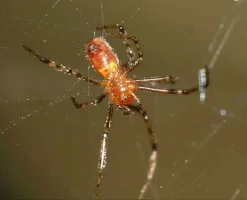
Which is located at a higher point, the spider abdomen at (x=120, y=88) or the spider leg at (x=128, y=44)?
the spider leg at (x=128, y=44)

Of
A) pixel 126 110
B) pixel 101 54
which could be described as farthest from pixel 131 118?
pixel 101 54

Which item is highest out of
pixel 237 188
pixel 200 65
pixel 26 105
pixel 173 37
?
pixel 173 37

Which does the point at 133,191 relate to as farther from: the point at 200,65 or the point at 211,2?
the point at 211,2

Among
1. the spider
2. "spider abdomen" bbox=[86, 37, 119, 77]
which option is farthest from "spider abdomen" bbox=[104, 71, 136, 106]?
"spider abdomen" bbox=[86, 37, 119, 77]

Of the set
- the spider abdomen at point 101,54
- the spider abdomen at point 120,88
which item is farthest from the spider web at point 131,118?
the spider abdomen at point 101,54

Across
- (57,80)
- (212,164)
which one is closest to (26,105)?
(57,80)

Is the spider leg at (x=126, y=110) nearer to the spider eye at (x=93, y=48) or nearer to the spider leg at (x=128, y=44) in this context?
the spider leg at (x=128, y=44)
